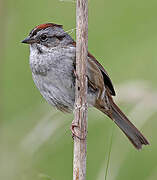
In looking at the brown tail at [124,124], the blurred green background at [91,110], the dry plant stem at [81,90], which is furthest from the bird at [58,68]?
the dry plant stem at [81,90]

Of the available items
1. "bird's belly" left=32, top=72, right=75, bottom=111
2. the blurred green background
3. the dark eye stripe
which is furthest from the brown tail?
the dark eye stripe

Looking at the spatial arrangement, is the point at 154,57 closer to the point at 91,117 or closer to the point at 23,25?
the point at 23,25

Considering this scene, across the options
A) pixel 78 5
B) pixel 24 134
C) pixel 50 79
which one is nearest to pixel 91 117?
pixel 50 79

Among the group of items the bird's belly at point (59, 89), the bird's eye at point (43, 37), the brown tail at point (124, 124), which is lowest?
the brown tail at point (124, 124)

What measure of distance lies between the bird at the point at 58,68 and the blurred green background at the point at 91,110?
0.11m

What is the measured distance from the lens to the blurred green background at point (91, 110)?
2.30 m

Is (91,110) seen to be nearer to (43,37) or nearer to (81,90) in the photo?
(43,37)

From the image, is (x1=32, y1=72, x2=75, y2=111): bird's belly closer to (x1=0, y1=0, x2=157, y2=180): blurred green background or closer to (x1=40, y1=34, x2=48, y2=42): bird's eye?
(x1=0, y1=0, x2=157, y2=180): blurred green background

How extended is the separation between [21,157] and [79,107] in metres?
0.52

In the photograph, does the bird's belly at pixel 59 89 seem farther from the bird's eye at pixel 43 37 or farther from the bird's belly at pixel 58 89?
the bird's eye at pixel 43 37

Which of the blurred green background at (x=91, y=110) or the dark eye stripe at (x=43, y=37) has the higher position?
the dark eye stripe at (x=43, y=37)

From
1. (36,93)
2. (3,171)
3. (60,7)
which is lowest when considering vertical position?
(36,93)

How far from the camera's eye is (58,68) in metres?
3.16

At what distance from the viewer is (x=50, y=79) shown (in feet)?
10.5
